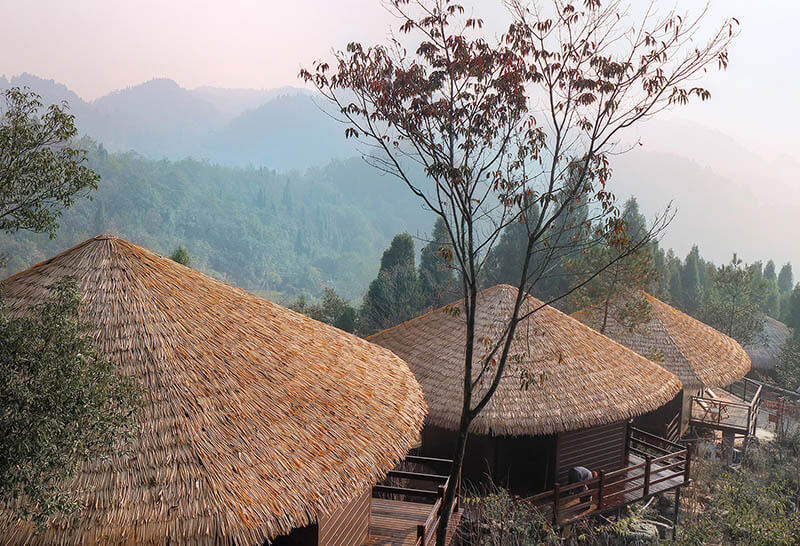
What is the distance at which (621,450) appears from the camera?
13.0 meters

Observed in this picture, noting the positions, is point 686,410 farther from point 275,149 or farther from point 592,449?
point 275,149

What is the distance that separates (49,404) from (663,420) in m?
17.0

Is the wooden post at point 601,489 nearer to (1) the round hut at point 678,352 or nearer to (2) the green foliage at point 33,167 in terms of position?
(1) the round hut at point 678,352

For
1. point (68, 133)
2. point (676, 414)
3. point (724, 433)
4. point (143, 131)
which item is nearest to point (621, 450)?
point (676, 414)

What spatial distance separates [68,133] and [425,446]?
9585 mm

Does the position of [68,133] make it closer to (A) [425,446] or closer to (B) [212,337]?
(B) [212,337]

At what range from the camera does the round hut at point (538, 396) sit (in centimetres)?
1105

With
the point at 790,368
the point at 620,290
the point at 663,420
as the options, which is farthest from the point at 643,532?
the point at 790,368

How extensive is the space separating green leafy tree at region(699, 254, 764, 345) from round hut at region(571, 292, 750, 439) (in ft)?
37.1

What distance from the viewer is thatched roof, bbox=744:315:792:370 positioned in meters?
33.6

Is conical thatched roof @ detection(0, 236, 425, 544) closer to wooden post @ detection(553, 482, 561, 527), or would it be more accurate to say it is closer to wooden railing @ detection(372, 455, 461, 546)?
wooden railing @ detection(372, 455, 461, 546)

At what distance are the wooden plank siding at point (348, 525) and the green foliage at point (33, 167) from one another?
4326 millimetres

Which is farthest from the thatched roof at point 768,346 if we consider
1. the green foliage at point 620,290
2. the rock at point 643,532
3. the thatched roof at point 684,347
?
the rock at point 643,532

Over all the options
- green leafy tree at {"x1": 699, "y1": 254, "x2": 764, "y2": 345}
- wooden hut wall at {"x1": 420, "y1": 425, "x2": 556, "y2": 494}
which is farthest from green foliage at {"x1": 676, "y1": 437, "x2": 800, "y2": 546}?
green leafy tree at {"x1": 699, "y1": 254, "x2": 764, "y2": 345}
